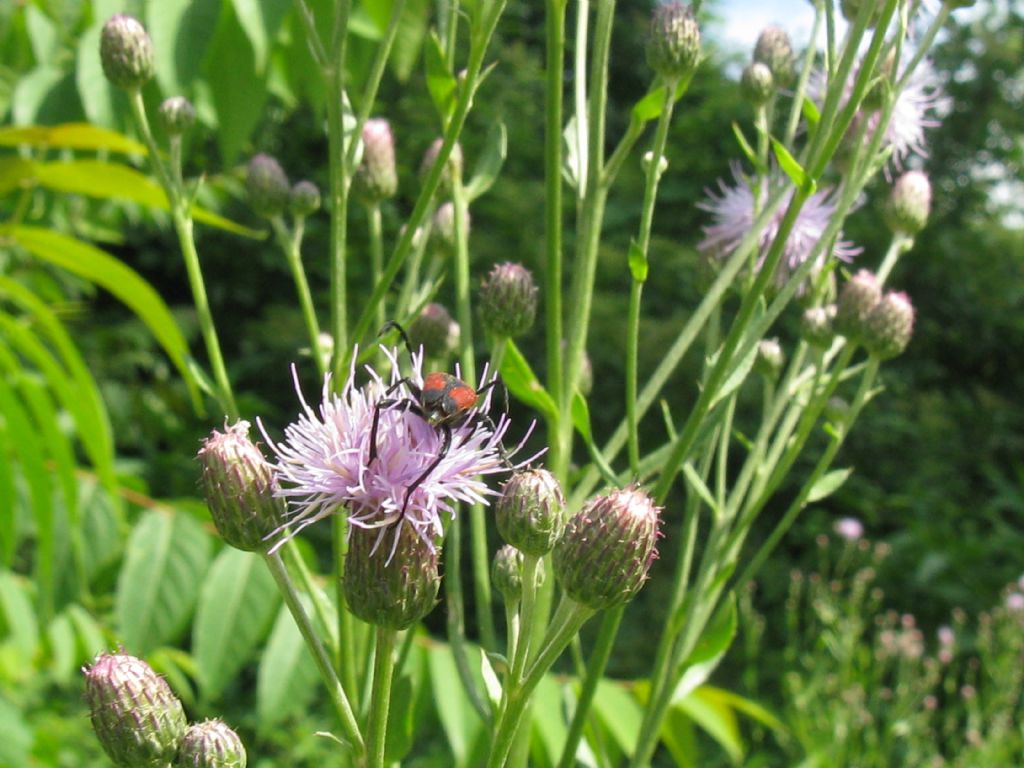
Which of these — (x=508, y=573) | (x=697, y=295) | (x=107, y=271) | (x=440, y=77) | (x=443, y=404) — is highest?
(x=440, y=77)

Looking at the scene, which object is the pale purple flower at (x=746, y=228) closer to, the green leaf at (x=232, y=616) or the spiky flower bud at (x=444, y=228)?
the spiky flower bud at (x=444, y=228)

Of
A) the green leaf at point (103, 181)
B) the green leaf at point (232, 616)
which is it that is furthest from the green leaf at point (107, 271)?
the green leaf at point (232, 616)

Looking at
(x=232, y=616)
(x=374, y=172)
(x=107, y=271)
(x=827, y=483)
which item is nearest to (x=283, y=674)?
(x=232, y=616)

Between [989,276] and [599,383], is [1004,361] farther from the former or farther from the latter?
[599,383]

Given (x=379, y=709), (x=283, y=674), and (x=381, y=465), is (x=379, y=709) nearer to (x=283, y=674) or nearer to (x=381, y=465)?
(x=381, y=465)

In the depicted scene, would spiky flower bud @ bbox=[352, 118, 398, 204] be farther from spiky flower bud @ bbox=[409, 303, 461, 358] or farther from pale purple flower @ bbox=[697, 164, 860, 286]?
pale purple flower @ bbox=[697, 164, 860, 286]
